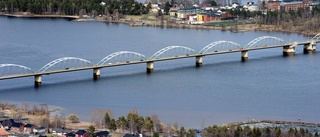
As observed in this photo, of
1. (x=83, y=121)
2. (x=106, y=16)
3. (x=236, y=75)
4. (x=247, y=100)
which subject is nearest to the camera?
(x=83, y=121)

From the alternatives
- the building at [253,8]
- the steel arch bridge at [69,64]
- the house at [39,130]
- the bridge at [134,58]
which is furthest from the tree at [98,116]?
the building at [253,8]

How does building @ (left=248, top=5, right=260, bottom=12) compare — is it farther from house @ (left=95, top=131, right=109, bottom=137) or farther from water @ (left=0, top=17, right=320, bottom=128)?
house @ (left=95, top=131, right=109, bottom=137)

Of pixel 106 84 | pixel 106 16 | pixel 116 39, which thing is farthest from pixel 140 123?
pixel 106 16

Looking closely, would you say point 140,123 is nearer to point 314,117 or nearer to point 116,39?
point 314,117

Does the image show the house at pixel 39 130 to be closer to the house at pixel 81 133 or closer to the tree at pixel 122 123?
the house at pixel 81 133

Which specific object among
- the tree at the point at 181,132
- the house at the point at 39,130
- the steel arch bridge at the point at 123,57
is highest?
the steel arch bridge at the point at 123,57

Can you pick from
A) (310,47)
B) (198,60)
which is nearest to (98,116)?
(198,60)
